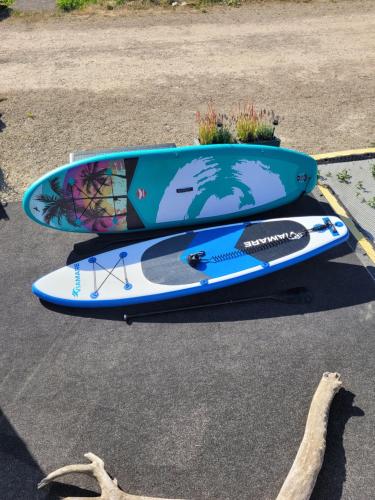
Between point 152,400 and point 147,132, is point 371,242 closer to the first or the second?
point 152,400

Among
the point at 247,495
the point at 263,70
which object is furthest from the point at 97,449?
the point at 263,70

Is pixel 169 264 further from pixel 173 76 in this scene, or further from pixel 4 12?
pixel 4 12

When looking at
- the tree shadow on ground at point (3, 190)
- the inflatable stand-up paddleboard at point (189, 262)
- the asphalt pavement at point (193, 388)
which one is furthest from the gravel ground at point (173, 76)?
the asphalt pavement at point (193, 388)

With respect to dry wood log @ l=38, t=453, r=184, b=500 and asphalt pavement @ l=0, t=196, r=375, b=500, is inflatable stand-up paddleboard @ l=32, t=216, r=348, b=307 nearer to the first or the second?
asphalt pavement @ l=0, t=196, r=375, b=500

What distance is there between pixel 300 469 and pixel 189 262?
12.7 ft

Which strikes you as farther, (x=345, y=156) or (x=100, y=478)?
(x=345, y=156)

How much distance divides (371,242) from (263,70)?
8456 millimetres

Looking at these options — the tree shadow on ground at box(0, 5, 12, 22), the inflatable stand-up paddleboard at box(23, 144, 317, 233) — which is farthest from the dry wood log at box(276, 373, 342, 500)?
the tree shadow on ground at box(0, 5, 12, 22)

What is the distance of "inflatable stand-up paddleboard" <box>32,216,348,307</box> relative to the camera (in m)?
8.08

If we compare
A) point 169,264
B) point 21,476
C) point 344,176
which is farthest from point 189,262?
point 344,176

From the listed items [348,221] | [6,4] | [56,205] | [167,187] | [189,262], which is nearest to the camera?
[189,262]

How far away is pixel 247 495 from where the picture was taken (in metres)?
5.95

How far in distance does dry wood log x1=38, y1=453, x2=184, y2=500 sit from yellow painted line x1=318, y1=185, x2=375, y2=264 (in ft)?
19.5

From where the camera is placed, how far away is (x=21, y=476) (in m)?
6.07
